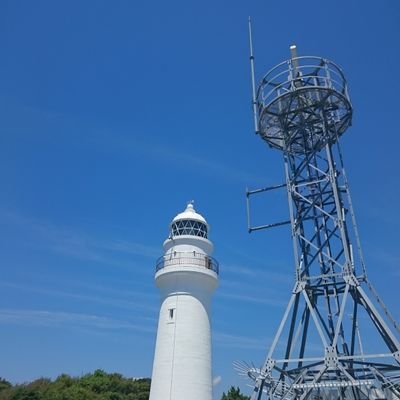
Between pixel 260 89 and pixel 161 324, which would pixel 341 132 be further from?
pixel 161 324

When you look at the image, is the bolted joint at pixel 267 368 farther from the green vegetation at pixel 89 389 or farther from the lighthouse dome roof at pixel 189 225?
the green vegetation at pixel 89 389

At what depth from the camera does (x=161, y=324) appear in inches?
833

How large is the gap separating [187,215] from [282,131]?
7.45m

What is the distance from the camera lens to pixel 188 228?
76.5ft

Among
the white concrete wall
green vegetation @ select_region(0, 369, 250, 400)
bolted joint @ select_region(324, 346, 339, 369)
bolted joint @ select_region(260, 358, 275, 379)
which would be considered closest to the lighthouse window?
the white concrete wall

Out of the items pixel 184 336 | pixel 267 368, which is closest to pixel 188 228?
pixel 184 336

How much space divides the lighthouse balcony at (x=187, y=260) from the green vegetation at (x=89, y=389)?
18585mm

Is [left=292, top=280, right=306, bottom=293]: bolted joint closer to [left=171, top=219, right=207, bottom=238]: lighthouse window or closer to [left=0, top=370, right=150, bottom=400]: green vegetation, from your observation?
[left=171, top=219, right=207, bottom=238]: lighthouse window

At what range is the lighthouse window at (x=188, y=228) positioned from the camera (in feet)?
76.3

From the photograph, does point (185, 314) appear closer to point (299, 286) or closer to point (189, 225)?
point (189, 225)

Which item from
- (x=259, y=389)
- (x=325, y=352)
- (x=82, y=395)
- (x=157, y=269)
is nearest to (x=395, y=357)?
(x=325, y=352)

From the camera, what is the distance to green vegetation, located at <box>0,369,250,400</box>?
112ft

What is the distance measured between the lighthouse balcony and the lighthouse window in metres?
1.33

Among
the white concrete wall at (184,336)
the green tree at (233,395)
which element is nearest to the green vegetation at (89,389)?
the green tree at (233,395)
